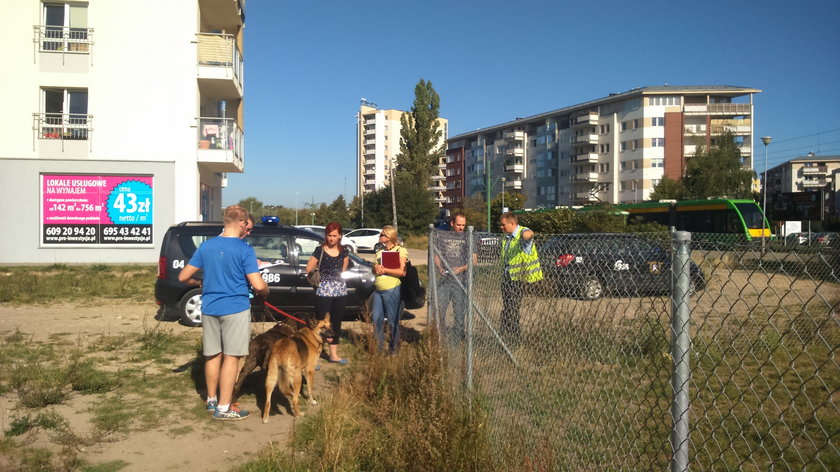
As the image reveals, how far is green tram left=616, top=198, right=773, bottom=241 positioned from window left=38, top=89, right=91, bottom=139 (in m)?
25.3

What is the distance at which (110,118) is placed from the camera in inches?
959

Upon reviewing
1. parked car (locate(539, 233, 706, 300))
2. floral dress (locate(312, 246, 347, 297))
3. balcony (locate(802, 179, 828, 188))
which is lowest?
floral dress (locate(312, 246, 347, 297))

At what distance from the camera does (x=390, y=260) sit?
7.70 m

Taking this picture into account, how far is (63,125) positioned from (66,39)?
317 cm

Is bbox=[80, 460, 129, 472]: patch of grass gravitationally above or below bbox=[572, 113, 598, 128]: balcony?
below

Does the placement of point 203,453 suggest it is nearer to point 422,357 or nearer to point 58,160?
point 422,357

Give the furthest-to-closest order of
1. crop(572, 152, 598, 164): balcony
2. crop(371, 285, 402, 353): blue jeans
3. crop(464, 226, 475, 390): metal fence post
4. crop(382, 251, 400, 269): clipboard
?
crop(572, 152, 598, 164): balcony < crop(371, 285, 402, 353): blue jeans < crop(382, 251, 400, 269): clipboard < crop(464, 226, 475, 390): metal fence post

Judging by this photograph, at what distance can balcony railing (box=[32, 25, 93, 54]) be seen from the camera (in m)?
24.0

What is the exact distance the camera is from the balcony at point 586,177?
8231cm

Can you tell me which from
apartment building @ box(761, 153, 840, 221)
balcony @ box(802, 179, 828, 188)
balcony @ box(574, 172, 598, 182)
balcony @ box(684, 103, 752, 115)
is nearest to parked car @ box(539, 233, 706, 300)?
balcony @ box(684, 103, 752, 115)

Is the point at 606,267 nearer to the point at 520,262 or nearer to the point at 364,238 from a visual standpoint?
the point at 520,262

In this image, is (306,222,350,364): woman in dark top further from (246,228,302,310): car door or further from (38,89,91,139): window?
(38,89,91,139): window

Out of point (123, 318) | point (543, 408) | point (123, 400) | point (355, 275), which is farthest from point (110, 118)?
point (543, 408)

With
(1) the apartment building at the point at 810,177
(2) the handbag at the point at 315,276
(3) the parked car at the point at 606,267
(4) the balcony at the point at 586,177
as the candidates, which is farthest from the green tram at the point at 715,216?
(1) the apartment building at the point at 810,177
